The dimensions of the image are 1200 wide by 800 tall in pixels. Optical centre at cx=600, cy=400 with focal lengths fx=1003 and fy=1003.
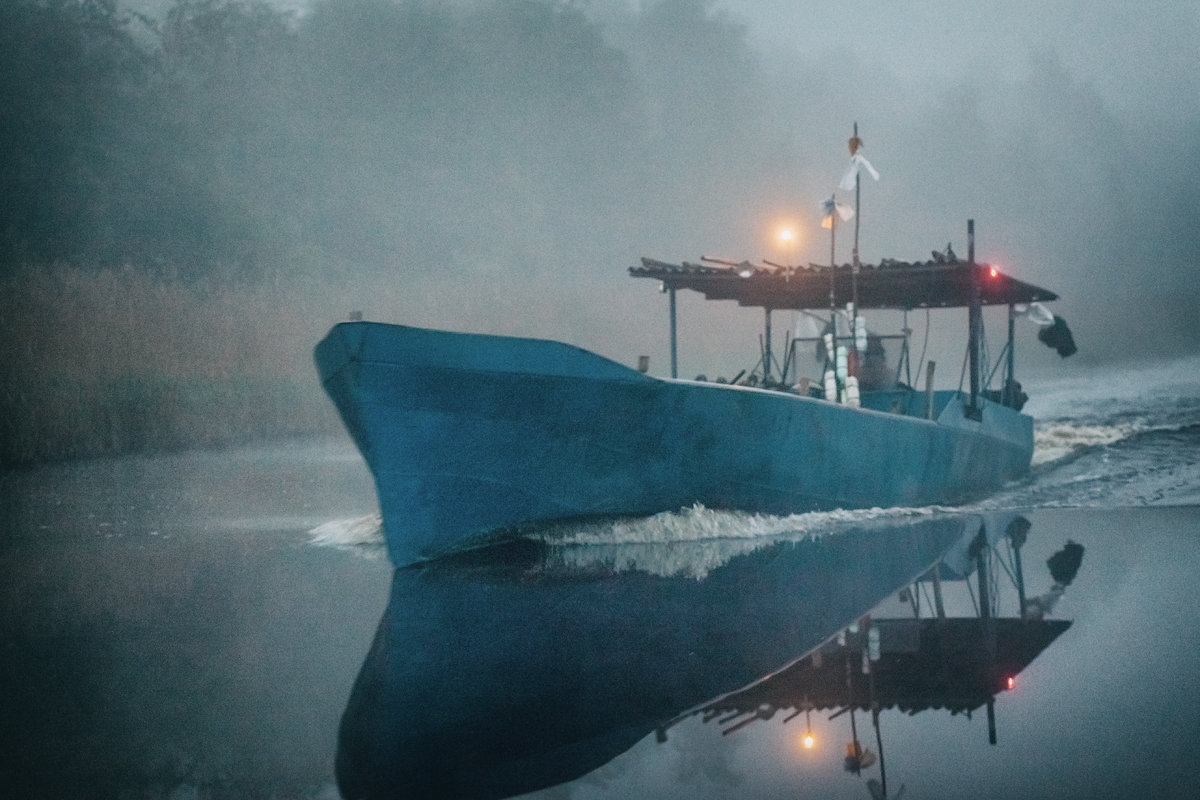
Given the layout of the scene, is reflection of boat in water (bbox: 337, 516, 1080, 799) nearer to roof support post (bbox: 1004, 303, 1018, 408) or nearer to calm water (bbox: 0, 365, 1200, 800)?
calm water (bbox: 0, 365, 1200, 800)

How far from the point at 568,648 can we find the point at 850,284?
9.19 m

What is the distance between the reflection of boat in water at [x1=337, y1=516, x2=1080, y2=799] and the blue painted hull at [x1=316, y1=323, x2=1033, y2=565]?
0.45 m

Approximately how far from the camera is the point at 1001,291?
13680mm

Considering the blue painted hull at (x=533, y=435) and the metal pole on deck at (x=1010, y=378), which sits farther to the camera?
the metal pole on deck at (x=1010, y=378)

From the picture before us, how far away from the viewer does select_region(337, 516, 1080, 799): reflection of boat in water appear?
10.7 ft

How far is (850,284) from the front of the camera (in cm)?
1280

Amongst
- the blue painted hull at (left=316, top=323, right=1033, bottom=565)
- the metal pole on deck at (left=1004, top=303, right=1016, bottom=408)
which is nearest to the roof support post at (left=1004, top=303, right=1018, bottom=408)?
the metal pole on deck at (left=1004, top=303, right=1016, bottom=408)

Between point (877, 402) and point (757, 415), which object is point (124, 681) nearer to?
point (757, 415)

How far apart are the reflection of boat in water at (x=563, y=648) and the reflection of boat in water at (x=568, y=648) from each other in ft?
0.03

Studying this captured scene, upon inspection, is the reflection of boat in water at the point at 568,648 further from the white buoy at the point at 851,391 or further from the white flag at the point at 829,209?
the white flag at the point at 829,209

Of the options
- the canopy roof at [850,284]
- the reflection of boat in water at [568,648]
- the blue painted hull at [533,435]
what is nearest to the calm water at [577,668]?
the reflection of boat in water at [568,648]

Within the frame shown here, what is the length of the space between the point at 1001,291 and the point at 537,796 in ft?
40.8

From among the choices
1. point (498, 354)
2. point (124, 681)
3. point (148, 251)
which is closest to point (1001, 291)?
point (498, 354)

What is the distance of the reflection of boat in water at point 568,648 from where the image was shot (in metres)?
3.27
